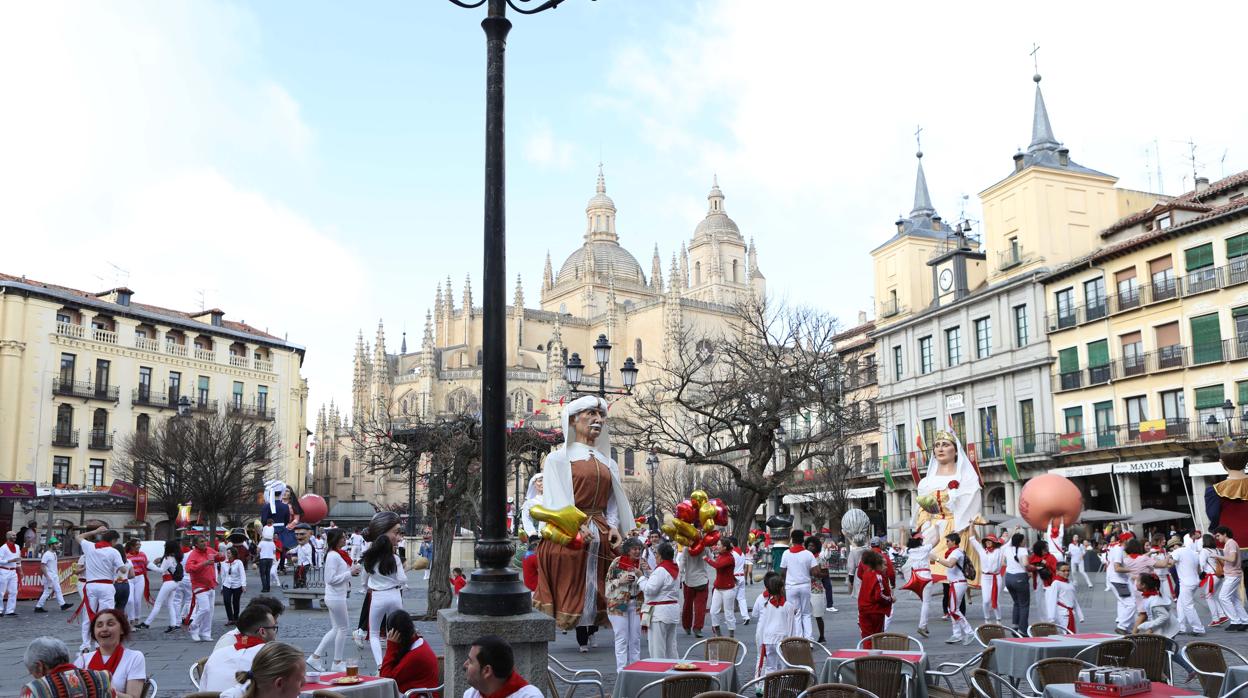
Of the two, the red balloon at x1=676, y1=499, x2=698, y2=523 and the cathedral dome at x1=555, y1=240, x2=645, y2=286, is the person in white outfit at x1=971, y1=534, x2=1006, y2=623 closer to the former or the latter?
the red balloon at x1=676, y1=499, x2=698, y2=523

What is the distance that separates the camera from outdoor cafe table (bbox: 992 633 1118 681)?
7352mm

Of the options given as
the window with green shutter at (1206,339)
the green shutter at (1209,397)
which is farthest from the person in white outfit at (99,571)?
the window with green shutter at (1206,339)

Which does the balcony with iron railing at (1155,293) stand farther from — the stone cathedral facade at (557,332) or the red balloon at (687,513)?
the stone cathedral facade at (557,332)

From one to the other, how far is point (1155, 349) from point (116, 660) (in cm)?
3279

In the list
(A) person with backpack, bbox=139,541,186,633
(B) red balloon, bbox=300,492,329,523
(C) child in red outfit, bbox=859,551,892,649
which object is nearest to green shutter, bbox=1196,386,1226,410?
(C) child in red outfit, bbox=859,551,892,649

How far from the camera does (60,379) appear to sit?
1730 inches

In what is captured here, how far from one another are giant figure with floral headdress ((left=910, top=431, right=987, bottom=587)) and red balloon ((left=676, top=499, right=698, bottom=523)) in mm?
3990

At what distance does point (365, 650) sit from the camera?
41.8ft

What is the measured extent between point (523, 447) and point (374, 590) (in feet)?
41.3

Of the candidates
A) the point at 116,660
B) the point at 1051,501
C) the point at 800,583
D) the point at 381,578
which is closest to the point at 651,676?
the point at 116,660

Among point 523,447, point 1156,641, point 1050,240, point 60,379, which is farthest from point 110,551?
point 60,379

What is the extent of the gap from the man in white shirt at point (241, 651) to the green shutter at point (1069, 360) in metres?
33.7

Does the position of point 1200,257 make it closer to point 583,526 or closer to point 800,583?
point 800,583

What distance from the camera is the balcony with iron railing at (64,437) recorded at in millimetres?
43219
